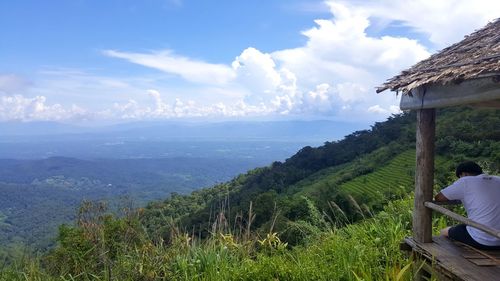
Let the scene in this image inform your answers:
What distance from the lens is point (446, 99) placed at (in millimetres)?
3727

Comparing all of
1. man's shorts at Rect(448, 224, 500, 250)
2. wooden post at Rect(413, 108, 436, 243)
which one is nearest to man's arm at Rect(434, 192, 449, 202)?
wooden post at Rect(413, 108, 436, 243)

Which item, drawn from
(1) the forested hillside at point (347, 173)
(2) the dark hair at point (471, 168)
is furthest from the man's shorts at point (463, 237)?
(1) the forested hillside at point (347, 173)

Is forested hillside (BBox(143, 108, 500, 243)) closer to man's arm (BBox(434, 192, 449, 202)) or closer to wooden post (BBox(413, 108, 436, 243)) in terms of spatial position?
wooden post (BBox(413, 108, 436, 243))

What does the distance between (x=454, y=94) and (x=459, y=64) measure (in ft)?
0.79

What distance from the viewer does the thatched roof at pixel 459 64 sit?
319 centimetres

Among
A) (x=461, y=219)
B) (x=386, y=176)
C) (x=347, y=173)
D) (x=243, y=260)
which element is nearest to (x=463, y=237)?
(x=461, y=219)

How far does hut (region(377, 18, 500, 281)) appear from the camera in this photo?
10.8 feet

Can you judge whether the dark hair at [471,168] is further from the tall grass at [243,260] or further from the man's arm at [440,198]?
the tall grass at [243,260]

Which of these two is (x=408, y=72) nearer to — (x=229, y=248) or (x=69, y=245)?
(x=229, y=248)

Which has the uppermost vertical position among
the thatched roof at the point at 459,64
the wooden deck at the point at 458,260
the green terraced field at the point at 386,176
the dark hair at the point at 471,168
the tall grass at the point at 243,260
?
the thatched roof at the point at 459,64

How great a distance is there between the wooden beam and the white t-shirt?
28.3 inches

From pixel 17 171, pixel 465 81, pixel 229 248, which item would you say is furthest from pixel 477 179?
pixel 17 171

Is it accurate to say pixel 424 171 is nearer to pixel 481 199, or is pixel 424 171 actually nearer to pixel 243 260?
pixel 481 199

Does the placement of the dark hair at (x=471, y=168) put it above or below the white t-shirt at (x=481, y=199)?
above
